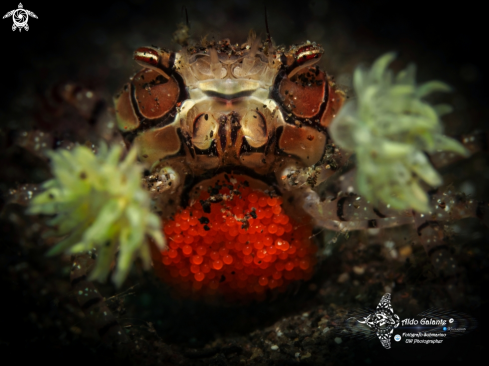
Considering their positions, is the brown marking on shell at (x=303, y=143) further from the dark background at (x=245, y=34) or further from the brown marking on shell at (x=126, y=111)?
the dark background at (x=245, y=34)

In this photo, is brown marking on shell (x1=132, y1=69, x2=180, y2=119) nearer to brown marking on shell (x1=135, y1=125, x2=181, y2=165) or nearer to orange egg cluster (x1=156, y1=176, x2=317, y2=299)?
brown marking on shell (x1=135, y1=125, x2=181, y2=165)

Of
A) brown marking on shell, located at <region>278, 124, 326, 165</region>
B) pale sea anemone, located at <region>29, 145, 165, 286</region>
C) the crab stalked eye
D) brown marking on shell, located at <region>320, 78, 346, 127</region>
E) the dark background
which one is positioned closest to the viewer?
pale sea anemone, located at <region>29, 145, 165, 286</region>

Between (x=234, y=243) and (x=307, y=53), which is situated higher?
(x=307, y=53)

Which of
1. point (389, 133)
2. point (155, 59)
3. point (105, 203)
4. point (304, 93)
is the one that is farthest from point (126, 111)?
point (389, 133)

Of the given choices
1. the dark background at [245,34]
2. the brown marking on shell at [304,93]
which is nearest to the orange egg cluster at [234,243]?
the brown marking on shell at [304,93]

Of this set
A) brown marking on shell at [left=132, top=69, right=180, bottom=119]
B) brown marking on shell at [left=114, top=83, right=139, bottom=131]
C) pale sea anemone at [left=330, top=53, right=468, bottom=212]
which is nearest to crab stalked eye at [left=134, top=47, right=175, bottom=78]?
brown marking on shell at [left=132, top=69, right=180, bottom=119]

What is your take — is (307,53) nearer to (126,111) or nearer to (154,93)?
(154,93)
